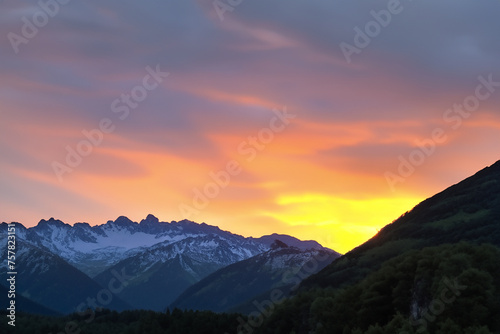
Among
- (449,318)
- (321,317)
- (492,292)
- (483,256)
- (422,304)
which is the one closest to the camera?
(449,318)

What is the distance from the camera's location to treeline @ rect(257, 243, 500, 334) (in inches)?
4781

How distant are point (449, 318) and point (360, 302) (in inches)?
1737

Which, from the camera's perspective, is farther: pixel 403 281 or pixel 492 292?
pixel 403 281

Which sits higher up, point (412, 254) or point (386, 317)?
point (412, 254)

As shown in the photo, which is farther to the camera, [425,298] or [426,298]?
[425,298]

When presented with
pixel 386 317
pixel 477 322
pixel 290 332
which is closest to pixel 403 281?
pixel 386 317

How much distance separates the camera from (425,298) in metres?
136

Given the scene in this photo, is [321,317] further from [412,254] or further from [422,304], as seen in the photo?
[422,304]

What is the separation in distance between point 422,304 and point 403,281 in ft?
44.4

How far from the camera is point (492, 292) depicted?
418 ft

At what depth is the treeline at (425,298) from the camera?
121 metres

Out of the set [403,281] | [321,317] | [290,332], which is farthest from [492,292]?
[290,332]

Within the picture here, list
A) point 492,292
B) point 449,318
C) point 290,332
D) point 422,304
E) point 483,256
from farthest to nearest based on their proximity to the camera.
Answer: point 290,332 < point 483,256 < point 422,304 < point 492,292 < point 449,318

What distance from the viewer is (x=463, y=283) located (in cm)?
12825
